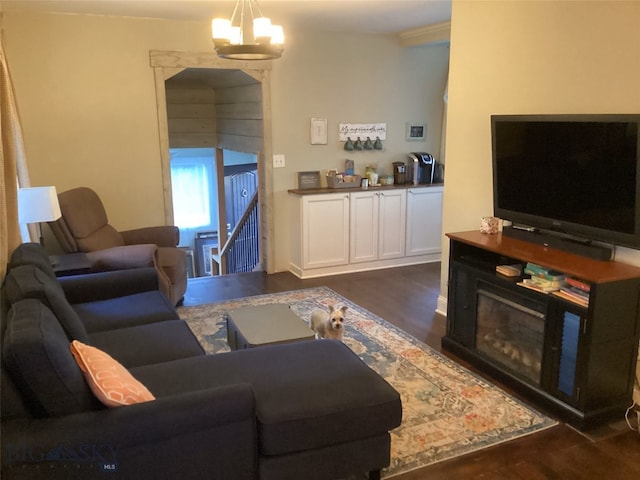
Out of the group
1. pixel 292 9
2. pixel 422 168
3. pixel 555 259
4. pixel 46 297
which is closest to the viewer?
pixel 46 297

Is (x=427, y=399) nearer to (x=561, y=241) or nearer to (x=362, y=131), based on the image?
(x=561, y=241)

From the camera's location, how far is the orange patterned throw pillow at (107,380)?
6.15 feet

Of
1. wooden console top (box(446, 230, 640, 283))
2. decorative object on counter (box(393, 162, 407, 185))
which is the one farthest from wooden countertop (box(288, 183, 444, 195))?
wooden console top (box(446, 230, 640, 283))

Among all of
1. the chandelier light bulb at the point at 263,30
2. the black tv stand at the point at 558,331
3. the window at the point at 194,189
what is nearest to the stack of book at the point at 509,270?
the black tv stand at the point at 558,331

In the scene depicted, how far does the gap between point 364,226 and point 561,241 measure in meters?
2.70

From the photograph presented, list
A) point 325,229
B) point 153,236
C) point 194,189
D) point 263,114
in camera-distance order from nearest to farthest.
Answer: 1. point 153,236
2. point 263,114
3. point 325,229
4. point 194,189

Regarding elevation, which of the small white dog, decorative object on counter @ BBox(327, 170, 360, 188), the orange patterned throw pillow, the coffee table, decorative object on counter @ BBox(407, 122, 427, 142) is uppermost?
decorative object on counter @ BBox(407, 122, 427, 142)

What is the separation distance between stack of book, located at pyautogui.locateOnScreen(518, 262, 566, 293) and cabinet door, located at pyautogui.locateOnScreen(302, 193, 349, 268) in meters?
2.68

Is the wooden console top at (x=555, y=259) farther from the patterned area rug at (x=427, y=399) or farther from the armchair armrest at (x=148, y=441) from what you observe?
the armchair armrest at (x=148, y=441)

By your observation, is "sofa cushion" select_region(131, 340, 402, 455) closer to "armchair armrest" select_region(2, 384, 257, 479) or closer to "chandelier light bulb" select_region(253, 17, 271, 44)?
"armchair armrest" select_region(2, 384, 257, 479)

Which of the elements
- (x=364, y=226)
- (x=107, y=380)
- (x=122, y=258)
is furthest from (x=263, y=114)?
(x=107, y=380)

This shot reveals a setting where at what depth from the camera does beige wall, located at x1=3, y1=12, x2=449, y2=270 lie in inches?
182

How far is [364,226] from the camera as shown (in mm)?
5684

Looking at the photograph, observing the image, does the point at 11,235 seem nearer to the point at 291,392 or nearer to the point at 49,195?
the point at 49,195
